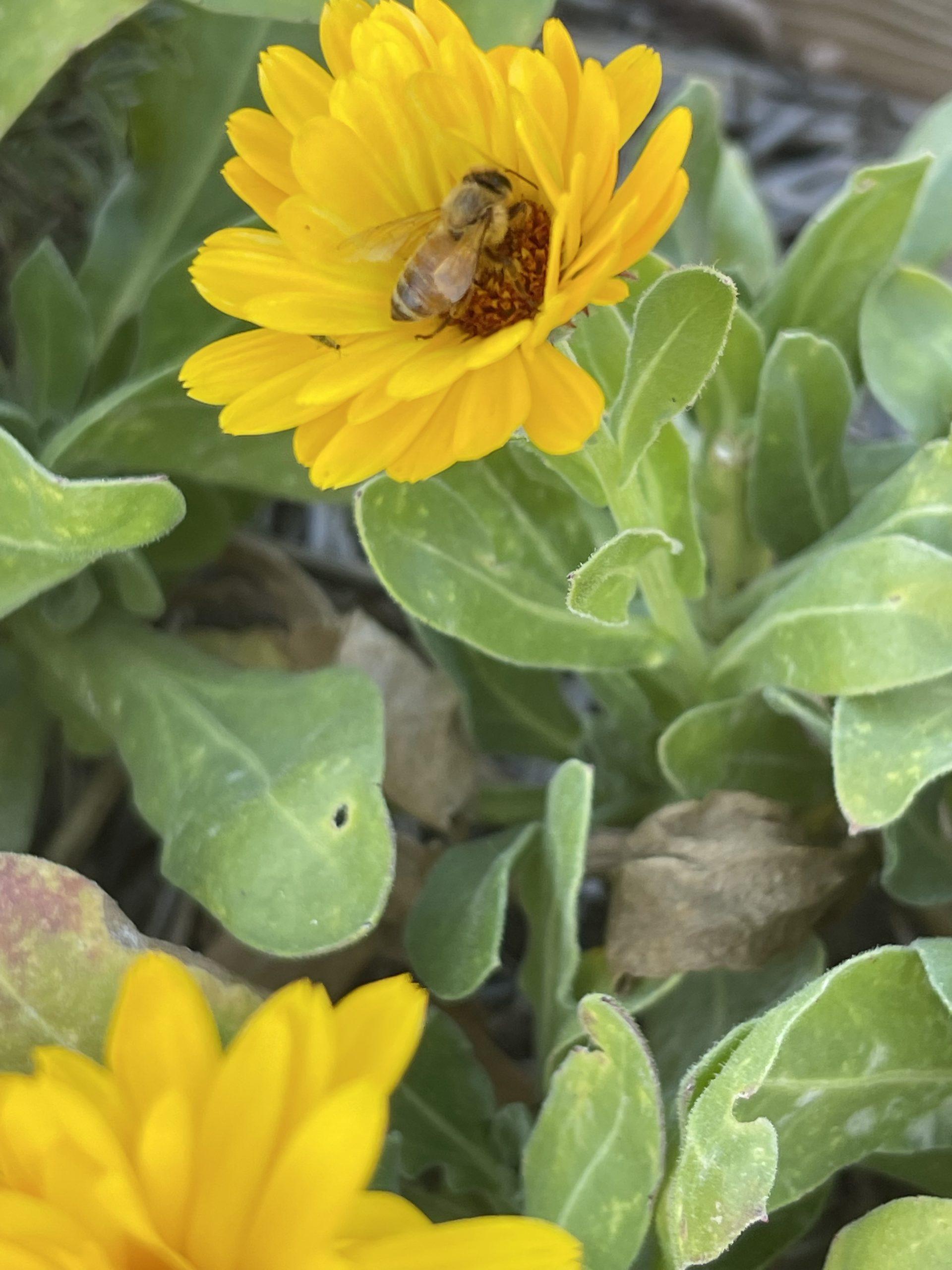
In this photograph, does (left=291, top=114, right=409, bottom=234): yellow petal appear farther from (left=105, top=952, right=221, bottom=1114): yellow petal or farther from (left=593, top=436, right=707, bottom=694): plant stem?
Result: (left=105, top=952, right=221, bottom=1114): yellow petal

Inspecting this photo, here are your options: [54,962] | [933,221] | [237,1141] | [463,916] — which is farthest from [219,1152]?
[933,221]

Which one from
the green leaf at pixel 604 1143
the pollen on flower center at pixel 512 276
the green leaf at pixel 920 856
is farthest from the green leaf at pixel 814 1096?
the pollen on flower center at pixel 512 276

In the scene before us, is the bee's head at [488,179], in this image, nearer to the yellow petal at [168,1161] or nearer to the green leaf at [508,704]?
the green leaf at [508,704]

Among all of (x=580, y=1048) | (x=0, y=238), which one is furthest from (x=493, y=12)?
(x=580, y=1048)

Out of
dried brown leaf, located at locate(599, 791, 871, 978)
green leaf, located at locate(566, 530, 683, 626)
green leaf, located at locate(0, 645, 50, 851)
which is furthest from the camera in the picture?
green leaf, located at locate(0, 645, 50, 851)

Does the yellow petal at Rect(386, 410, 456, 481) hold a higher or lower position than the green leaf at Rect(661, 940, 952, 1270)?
higher

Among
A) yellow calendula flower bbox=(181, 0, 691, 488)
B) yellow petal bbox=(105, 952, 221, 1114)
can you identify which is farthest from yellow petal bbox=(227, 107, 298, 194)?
yellow petal bbox=(105, 952, 221, 1114)

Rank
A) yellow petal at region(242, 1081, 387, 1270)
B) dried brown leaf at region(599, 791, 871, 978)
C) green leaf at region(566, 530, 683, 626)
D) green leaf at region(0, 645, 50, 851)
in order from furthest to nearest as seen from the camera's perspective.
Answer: green leaf at region(0, 645, 50, 851) → dried brown leaf at region(599, 791, 871, 978) → green leaf at region(566, 530, 683, 626) → yellow petal at region(242, 1081, 387, 1270)
